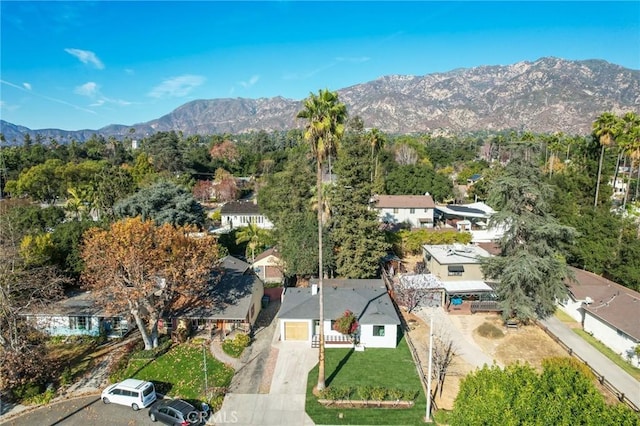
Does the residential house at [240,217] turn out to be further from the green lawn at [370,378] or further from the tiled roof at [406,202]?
the green lawn at [370,378]

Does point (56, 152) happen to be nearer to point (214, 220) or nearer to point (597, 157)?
point (214, 220)

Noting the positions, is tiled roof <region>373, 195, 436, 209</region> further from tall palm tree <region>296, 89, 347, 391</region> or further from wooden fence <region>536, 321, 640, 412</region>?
tall palm tree <region>296, 89, 347, 391</region>

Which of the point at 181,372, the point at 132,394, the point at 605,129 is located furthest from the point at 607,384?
the point at 605,129

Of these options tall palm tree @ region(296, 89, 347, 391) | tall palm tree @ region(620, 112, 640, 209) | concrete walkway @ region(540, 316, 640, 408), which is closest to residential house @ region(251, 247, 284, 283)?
tall palm tree @ region(296, 89, 347, 391)

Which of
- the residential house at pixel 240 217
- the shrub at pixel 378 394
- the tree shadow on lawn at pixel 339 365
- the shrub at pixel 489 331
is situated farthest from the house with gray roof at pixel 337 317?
the residential house at pixel 240 217

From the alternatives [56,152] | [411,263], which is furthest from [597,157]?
[56,152]

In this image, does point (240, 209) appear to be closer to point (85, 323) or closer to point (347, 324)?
point (85, 323)
